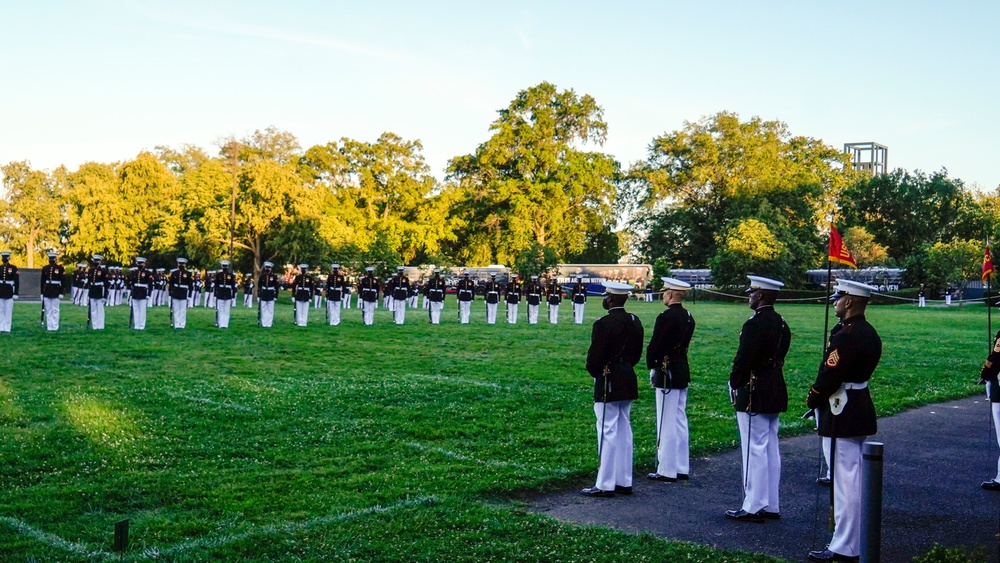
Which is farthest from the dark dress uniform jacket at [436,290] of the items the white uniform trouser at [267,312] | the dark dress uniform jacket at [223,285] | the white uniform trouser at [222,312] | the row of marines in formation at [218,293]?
the white uniform trouser at [222,312]

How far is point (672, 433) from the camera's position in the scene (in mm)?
8492

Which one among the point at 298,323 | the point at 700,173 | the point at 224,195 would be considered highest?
the point at 700,173

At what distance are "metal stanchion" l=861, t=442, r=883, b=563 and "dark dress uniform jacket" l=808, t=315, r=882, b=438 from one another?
1648mm

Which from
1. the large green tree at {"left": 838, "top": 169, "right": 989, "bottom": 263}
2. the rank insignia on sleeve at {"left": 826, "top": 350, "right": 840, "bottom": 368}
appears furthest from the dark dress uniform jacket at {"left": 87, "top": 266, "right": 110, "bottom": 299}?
the large green tree at {"left": 838, "top": 169, "right": 989, "bottom": 263}

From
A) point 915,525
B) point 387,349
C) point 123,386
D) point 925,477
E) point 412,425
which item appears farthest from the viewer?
point 387,349

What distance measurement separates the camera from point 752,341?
740 cm

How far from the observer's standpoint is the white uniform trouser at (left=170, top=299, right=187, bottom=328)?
24.5m

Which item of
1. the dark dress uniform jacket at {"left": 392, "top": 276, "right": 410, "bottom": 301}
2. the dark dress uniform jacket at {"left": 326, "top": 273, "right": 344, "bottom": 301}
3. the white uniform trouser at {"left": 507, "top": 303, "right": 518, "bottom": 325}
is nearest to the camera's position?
the dark dress uniform jacket at {"left": 326, "top": 273, "right": 344, "bottom": 301}

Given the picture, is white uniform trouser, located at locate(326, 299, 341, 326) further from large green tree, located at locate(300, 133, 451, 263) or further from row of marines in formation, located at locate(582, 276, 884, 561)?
large green tree, located at locate(300, 133, 451, 263)

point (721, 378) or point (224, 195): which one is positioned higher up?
point (224, 195)

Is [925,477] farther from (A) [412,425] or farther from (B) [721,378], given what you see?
(B) [721,378]

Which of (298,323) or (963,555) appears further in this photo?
(298,323)

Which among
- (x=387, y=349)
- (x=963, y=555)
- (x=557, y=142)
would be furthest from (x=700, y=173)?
(x=963, y=555)

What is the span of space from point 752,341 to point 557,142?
6744 cm
